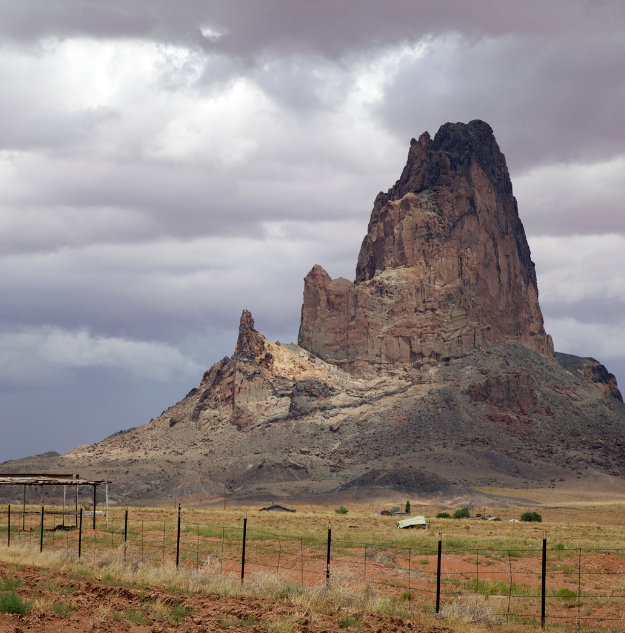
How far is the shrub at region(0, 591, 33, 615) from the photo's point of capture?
59.8ft

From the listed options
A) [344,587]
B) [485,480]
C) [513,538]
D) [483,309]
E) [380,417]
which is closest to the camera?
[344,587]

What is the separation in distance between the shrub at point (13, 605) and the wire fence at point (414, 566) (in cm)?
654

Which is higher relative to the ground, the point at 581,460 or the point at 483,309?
the point at 483,309

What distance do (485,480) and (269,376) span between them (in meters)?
61.7

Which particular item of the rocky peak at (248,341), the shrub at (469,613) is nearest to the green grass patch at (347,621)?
the shrub at (469,613)

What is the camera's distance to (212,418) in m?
166

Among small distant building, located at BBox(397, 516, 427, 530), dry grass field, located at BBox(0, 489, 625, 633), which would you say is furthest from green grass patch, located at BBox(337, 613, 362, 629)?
small distant building, located at BBox(397, 516, 427, 530)

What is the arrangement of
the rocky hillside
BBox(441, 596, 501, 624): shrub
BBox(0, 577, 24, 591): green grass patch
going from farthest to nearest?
the rocky hillside → BBox(0, 577, 24, 591): green grass patch → BBox(441, 596, 501, 624): shrub

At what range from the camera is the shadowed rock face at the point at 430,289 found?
577 feet

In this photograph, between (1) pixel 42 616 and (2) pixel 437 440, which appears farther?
(2) pixel 437 440

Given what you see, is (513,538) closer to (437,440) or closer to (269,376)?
(437,440)

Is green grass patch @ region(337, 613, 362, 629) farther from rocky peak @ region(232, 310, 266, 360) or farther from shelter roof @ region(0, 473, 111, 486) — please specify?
rocky peak @ region(232, 310, 266, 360)

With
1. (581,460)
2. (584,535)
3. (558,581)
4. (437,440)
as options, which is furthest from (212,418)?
(558,581)

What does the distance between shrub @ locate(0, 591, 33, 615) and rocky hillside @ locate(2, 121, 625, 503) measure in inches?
3572
